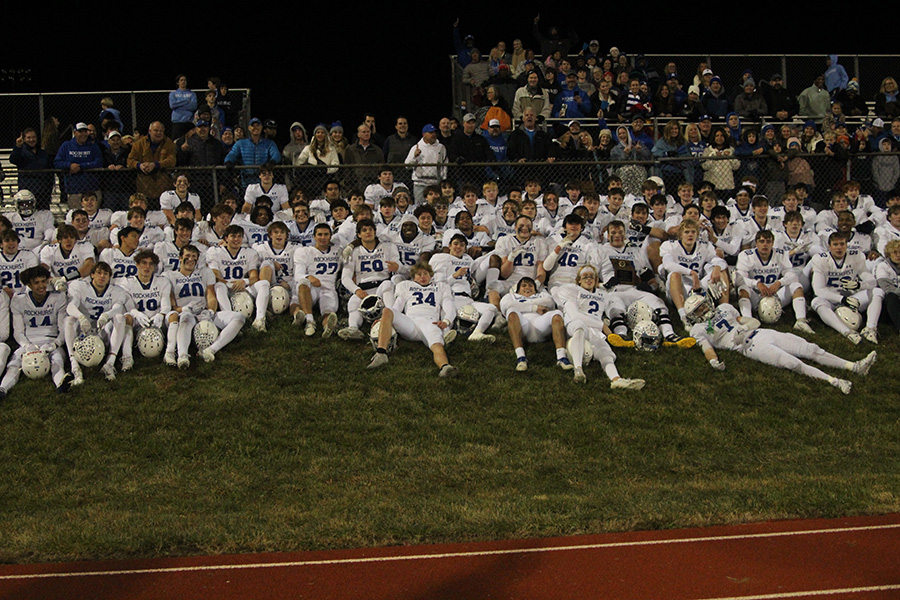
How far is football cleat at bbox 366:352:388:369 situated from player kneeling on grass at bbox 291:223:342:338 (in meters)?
1.13

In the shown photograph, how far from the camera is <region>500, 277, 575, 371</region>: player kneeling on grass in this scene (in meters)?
9.89

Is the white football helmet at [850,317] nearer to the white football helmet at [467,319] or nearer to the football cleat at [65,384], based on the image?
the white football helmet at [467,319]

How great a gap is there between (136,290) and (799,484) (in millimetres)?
6872

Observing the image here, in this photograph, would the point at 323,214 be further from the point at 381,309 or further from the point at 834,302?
the point at 834,302

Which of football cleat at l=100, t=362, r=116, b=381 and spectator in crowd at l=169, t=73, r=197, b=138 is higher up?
spectator in crowd at l=169, t=73, r=197, b=138

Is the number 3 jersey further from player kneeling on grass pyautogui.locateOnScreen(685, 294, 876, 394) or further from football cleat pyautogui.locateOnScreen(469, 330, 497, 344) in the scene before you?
player kneeling on grass pyautogui.locateOnScreen(685, 294, 876, 394)

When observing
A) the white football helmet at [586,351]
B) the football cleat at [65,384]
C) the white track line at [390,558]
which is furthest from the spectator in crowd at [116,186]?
the white track line at [390,558]

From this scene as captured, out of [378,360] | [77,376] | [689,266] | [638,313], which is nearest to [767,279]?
[689,266]

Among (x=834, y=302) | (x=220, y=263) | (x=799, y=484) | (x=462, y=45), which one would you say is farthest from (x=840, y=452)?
(x=462, y=45)

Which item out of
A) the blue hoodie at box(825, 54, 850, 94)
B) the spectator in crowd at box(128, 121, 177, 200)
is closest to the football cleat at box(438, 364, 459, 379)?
the spectator in crowd at box(128, 121, 177, 200)

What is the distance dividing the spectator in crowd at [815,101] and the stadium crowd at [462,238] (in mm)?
1409

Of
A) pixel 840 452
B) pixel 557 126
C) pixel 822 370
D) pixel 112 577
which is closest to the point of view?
pixel 112 577

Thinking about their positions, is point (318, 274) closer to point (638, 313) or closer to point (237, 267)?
point (237, 267)

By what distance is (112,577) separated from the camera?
601 centimetres
